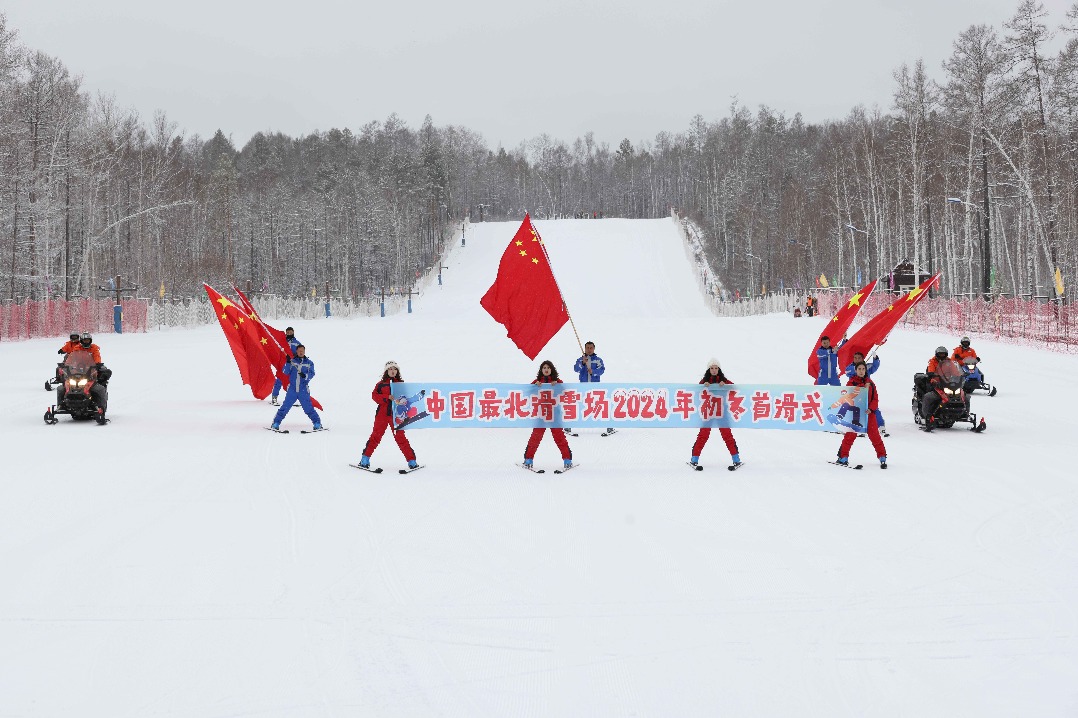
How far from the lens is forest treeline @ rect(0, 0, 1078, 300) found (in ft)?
137

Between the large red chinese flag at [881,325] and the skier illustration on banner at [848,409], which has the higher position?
the large red chinese flag at [881,325]

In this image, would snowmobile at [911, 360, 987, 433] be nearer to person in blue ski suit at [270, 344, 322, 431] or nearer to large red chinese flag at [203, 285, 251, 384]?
person in blue ski suit at [270, 344, 322, 431]

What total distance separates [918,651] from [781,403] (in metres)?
7.26

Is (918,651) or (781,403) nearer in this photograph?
(918,651)

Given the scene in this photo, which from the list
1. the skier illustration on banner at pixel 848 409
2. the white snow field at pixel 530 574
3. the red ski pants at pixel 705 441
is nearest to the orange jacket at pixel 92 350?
the white snow field at pixel 530 574

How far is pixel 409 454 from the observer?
12.0 m

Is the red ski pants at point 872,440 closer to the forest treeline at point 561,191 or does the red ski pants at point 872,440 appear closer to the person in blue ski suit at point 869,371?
the person in blue ski suit at point 869,371

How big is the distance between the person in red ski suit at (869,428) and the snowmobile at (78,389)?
1194 cm

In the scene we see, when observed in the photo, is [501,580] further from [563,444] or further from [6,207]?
[6,207]

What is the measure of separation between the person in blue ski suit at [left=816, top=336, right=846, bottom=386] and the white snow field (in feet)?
4.80

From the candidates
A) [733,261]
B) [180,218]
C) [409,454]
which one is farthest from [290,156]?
[409,454]

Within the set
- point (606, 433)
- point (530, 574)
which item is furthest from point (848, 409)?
point (530, 574)

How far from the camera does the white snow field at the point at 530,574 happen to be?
553 centimetres

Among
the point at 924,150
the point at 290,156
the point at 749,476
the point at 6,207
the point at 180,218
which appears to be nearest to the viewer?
the point at 749,476
